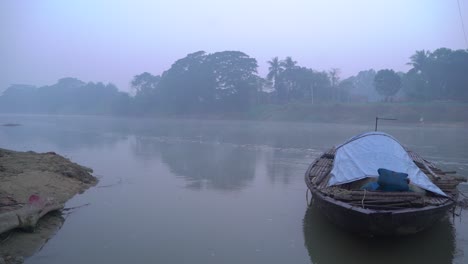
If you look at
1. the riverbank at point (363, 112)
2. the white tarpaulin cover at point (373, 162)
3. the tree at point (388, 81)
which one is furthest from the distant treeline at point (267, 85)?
the white tarpaulin cover at point (373, 162)

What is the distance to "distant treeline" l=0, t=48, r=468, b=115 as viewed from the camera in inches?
2039

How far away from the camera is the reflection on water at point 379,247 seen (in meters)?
6.33

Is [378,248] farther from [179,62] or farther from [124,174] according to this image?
[179,62]

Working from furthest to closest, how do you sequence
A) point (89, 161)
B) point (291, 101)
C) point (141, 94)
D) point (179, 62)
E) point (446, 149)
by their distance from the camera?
1. point (141, 94)
2. point (179, 62)
3. point (291, 101)
4. point (446, 149)
5. point (89, 161)

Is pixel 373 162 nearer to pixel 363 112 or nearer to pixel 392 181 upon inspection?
pixel 392 181

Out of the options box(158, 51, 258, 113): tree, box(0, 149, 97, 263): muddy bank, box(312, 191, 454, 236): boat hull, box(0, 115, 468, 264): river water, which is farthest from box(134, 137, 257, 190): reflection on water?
box(158, 51, 258, 113): tree

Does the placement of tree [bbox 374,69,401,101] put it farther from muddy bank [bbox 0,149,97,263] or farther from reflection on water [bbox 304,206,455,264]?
reflection on water [bbox 304,206,455,264]

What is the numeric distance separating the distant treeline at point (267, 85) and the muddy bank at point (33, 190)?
162ft

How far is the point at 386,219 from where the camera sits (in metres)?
5.82

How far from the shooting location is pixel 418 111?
154 feet

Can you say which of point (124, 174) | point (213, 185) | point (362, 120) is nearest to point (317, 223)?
point (213, 185)

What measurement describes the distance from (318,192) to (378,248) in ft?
4.86

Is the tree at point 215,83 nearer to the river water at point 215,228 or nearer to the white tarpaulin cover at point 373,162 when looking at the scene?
the river water at point 215,228

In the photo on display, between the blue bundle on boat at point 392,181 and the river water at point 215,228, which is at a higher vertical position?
the blue bundle on boat at point 392,181
